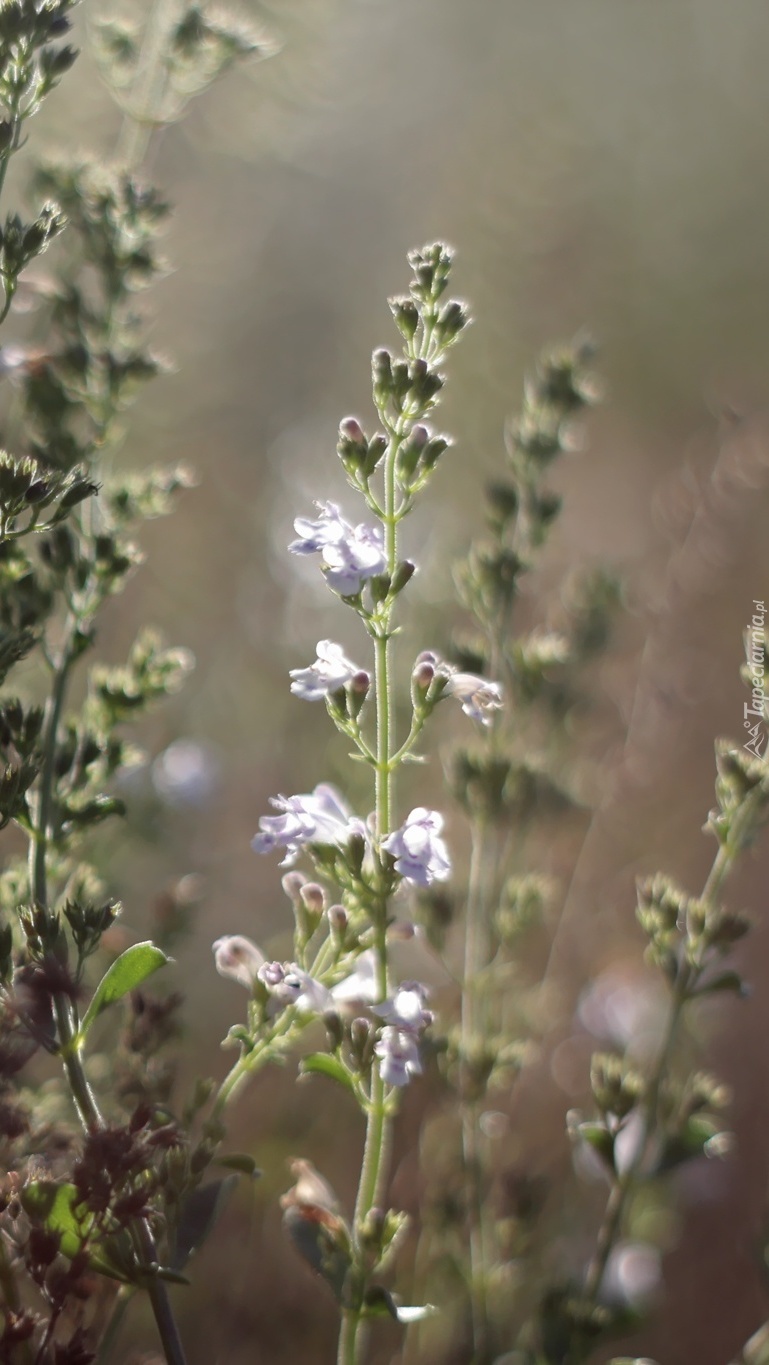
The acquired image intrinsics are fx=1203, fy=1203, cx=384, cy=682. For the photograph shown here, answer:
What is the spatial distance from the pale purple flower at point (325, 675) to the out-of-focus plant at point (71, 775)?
330 millimetres

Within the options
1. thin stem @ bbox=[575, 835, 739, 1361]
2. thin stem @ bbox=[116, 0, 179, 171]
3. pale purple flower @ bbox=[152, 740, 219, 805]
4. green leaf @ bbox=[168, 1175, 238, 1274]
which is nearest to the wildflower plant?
green leaf @ bbox=[168, 1175, 238, 1274]

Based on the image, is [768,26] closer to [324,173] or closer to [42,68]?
[324,173]

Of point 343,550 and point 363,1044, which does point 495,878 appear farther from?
point 343,550

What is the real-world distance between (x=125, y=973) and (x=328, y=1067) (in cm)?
28

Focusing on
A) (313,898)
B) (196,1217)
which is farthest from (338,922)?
(196,1217)

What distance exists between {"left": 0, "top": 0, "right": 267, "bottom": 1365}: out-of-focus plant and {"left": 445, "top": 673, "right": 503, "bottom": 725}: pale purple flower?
470mm

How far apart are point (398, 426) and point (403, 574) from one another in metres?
0.22

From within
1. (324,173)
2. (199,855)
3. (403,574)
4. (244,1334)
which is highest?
(324,173)

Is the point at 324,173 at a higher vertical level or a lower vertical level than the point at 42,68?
higher

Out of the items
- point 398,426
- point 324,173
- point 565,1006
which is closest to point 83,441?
point 398,426

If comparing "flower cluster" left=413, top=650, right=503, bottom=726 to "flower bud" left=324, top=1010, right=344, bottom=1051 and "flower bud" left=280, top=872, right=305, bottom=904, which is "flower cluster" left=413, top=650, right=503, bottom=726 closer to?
"flower bud" left=280, top=872, right=305, bottom=904

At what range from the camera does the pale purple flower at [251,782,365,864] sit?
1539mm

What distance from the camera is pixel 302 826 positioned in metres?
1.57

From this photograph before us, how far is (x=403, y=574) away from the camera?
5.00ft
